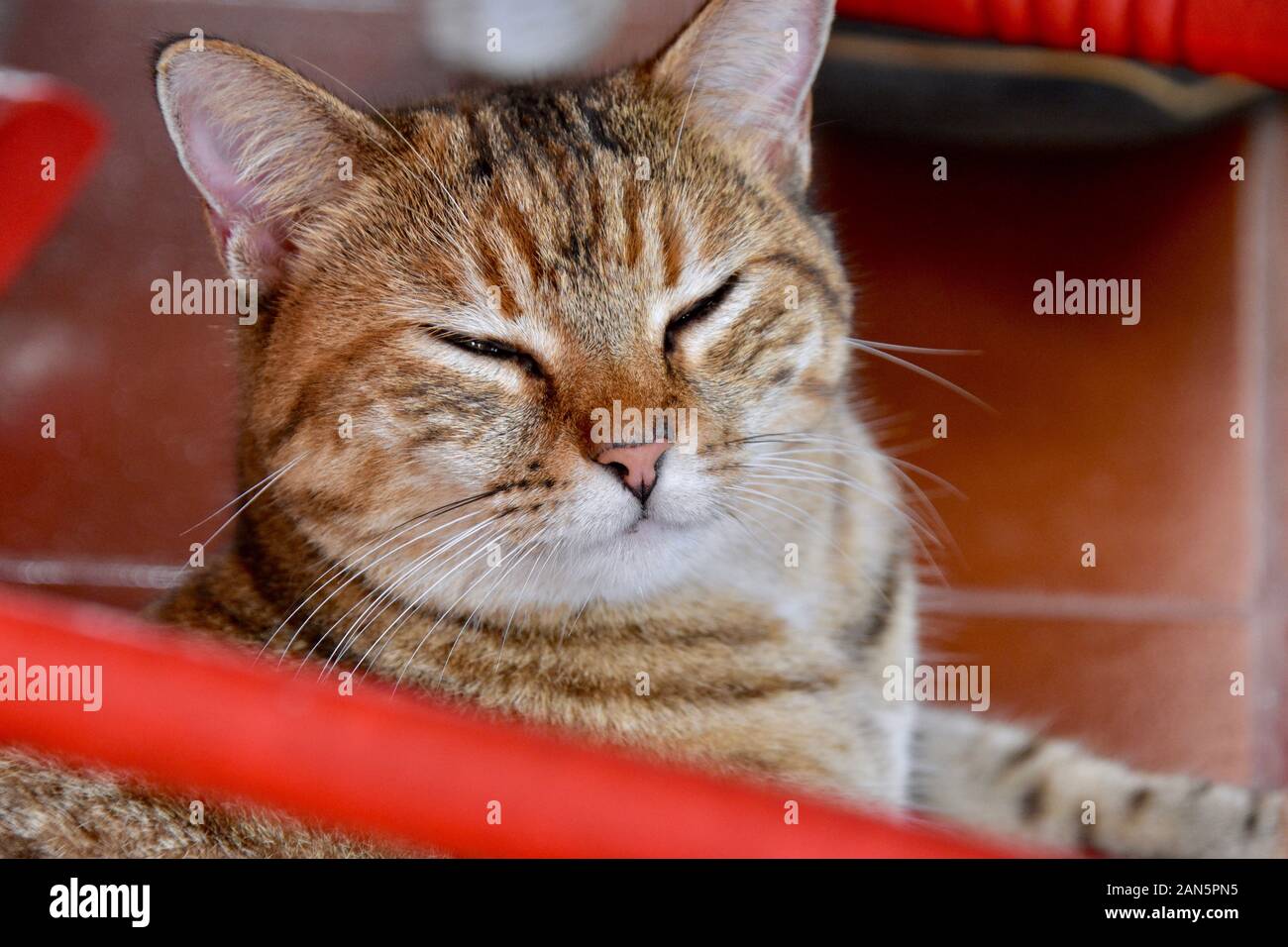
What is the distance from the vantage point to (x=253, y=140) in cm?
124

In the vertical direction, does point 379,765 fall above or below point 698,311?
below

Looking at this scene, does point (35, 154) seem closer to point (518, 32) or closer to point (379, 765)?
point (379, 765)

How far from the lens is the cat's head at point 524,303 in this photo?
118 cm

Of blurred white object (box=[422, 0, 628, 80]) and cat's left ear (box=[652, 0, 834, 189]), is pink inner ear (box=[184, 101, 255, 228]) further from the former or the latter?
blurred white object (box=[422, 0, 628, 80])

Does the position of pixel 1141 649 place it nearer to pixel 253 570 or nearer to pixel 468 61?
pixel 253 570

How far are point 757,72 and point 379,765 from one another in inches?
33.5

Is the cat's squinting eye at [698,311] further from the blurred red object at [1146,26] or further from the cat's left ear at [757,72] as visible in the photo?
the blurred red object at [1146,26]

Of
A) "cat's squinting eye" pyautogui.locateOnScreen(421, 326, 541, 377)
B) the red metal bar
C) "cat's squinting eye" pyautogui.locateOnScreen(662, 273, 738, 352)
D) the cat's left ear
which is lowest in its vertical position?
the red metal bar

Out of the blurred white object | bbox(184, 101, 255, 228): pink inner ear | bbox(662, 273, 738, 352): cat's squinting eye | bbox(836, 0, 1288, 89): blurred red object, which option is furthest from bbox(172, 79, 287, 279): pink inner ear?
the blurred white object

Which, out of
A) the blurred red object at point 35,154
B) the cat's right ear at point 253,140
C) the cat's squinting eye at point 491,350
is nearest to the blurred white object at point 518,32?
the blurred red object at point 35,154

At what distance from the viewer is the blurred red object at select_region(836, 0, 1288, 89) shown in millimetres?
1405

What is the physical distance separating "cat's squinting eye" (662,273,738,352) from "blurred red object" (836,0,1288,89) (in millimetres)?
533

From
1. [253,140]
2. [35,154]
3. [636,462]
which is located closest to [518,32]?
[35,154]

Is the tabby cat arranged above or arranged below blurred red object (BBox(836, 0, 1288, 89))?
below
